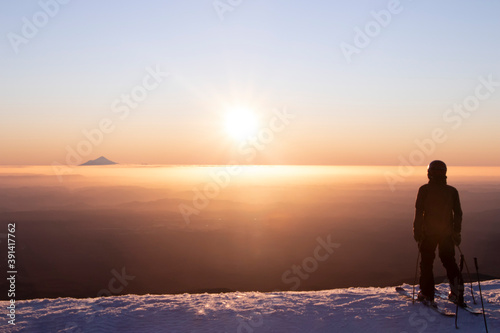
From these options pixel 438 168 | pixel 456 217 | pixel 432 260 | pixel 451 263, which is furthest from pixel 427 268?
pixel 438 168

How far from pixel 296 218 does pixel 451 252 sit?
166 metres

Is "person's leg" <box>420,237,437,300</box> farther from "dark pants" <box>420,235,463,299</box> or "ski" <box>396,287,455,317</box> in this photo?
"ski" <box>396,287,455,317</box>

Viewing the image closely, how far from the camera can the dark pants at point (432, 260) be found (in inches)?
264

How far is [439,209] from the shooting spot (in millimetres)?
6836

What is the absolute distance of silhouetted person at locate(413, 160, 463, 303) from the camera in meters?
6.79

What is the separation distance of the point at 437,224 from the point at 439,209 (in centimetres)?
29

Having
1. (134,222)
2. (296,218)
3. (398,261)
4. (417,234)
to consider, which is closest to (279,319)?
(417,234)

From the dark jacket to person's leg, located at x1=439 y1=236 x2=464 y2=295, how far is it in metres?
0.17

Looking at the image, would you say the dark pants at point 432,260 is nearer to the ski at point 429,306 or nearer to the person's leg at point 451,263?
the person's leg at point 451,263

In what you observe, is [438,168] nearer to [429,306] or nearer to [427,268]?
[427,268]

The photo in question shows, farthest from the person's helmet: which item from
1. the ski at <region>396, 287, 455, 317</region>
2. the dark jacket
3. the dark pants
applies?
the ski at <region>396, 287, 455, 317</region>

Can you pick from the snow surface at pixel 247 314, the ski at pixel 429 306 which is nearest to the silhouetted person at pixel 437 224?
the ski at pixel 429 306

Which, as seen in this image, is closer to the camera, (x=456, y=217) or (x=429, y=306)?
(x=429, y=306)

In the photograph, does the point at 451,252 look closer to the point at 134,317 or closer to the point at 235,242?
the point at 134,317
